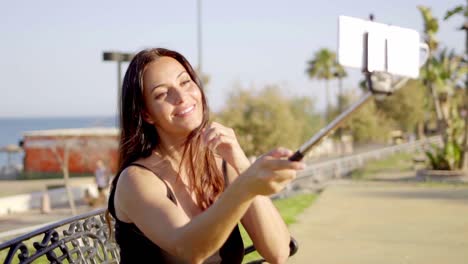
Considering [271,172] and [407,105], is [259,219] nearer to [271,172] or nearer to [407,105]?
[271,172]

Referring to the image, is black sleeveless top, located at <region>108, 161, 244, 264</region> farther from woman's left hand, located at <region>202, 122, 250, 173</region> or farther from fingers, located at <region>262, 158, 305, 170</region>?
fingers, located at <region>262, 158, 305, 170</region>

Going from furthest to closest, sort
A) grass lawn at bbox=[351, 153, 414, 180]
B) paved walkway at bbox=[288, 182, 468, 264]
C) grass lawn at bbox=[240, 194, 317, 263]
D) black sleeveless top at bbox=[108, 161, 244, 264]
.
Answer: grass lawn at bbox=[351, 153, 414, 180], grass lawn at bbox=[240, 194, 317, 263], paved walkway at bbox=[288, 182, 468, 264], black sleeveless top at bbox=[108, 161, 244, 264]

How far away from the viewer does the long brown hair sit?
2.28 m

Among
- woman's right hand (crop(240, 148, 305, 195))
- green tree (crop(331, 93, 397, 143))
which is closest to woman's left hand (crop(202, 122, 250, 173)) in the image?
woman's right hand (crop(240, 148, 305, 195))

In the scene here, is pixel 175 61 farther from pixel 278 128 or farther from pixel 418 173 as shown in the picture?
pixel 278 128

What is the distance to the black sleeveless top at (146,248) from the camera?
2199 millimetres

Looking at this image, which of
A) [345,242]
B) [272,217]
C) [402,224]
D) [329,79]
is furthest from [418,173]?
[329,79]

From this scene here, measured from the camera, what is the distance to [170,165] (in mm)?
2322

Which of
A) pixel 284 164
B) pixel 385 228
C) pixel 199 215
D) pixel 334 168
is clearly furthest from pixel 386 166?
pixel 284 164

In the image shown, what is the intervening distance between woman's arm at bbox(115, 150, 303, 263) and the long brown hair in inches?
6.3

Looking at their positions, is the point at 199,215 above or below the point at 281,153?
below

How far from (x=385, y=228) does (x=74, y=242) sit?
601 cm

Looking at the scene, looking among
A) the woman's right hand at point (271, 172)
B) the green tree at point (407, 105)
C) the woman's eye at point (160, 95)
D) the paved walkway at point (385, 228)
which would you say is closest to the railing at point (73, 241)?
the woman's eye at point (160, 95)

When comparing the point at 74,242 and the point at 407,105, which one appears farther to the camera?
the point at 407,105
